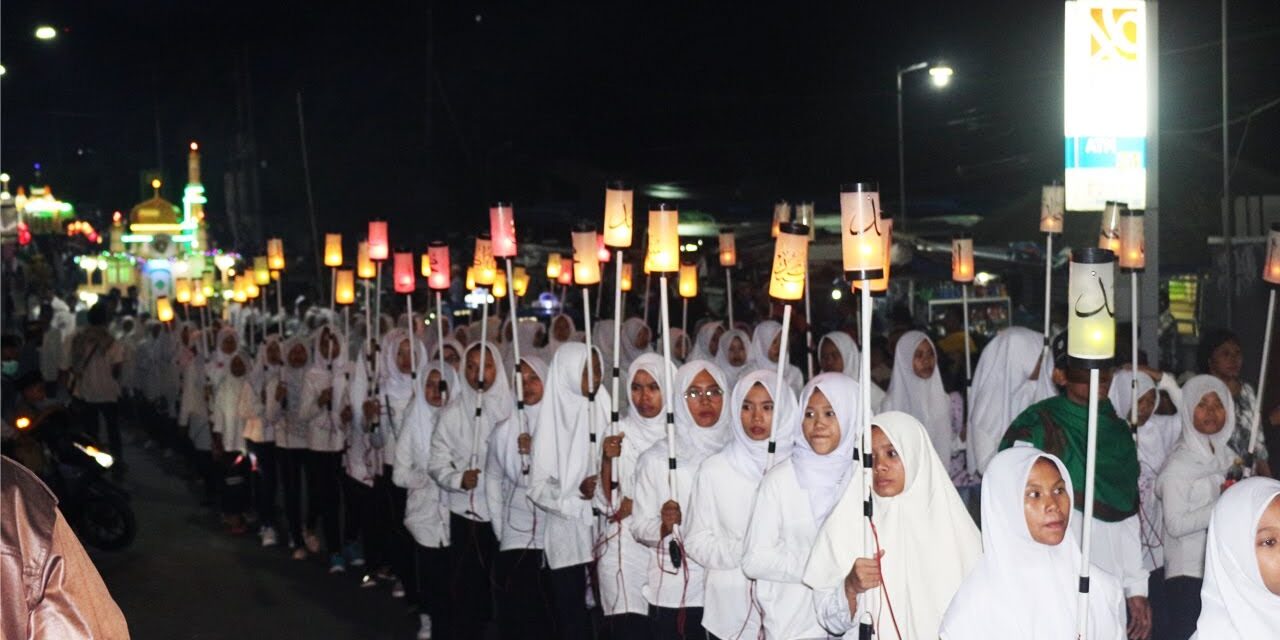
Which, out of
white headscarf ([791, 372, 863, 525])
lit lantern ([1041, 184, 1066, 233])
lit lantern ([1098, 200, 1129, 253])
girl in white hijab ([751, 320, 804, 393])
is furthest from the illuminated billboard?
white headscarf ([791, 372, 863, 525])

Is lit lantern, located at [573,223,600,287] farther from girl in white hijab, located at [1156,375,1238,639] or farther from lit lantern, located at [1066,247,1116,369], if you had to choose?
lit lantern, located at [1066,247,1116,369]

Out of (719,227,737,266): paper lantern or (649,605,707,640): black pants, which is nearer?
(649,605,707,640): black pants

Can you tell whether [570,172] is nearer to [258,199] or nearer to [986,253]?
[986,253]

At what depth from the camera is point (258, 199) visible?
4209 centimetres

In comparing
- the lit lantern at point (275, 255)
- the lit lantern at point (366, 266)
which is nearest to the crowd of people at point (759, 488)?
the lit lantern at point (366, 266)

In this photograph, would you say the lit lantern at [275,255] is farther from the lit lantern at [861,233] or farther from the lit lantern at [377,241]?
the lit lantern at [861,233]

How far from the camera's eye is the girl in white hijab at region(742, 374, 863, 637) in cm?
632

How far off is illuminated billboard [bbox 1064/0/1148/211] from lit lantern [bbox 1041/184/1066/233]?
26.9 inches

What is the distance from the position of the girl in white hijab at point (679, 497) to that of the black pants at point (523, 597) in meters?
1.71

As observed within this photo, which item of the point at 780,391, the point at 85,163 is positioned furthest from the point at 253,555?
the point at 85,163

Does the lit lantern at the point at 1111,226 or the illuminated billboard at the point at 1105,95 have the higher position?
the illuminated billboard at the point at 1105,95

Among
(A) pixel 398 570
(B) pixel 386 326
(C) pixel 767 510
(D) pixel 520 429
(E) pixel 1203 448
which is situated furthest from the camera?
(B) pixel 386 326

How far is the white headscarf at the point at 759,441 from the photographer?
7.05 m

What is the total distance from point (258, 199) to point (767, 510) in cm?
3746
